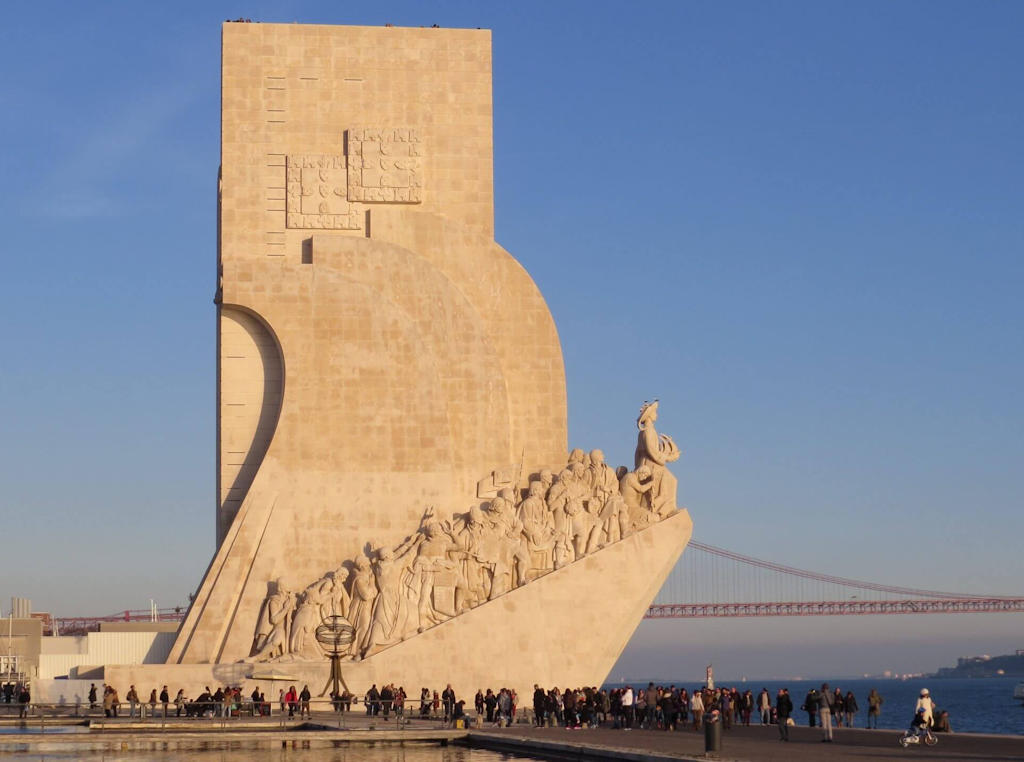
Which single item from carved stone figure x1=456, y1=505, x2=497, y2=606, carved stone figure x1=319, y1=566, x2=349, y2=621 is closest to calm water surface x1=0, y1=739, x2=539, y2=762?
carved stone figure x1=319, y1=566, x2=349, y2=621

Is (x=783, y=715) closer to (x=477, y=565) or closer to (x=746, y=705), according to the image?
(x=746, y=705)

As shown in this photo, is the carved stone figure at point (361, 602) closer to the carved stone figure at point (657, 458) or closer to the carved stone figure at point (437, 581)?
the carved stone figure at point (437, 581)

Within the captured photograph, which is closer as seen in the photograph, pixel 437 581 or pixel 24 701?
pixel 24 701

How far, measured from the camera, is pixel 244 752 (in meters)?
15.5

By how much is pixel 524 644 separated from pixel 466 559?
149cm

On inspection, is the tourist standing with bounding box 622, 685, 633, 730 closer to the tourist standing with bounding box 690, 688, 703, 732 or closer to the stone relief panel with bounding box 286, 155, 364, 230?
the tourist standing with bounding box 690, 688, 703, 732

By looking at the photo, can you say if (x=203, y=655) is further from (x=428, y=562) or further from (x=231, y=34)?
(x=231, y=34)

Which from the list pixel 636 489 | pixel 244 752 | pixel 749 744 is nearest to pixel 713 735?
pixel 749 744

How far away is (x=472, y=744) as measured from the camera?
16609 millimetres

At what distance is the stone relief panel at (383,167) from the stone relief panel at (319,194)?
0.58ft

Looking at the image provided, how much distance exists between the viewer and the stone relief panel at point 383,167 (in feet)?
80.6

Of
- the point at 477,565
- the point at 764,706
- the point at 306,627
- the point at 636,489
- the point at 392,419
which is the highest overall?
the point at 392,419

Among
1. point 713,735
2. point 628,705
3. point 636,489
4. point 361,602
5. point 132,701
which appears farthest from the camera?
point 636,489

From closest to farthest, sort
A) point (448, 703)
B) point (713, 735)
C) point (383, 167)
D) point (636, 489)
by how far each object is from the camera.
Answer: point (713, 735), point (448, 703), point (636, 489), point (383, 167)
